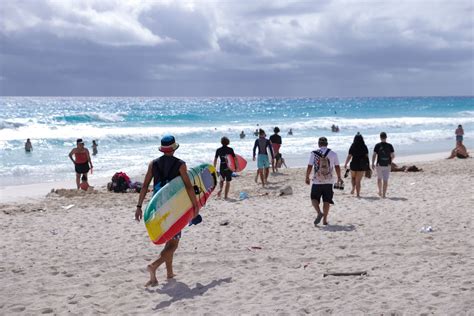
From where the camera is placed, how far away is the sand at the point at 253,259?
547 centimetres

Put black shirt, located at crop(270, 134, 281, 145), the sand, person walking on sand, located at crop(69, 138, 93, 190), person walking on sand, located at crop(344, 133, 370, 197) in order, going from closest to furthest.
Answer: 1. the sand
2. person walking on sand, located at crop(344, 133, 370, 197)
3. person walking on sand, located at crop(69, 138, 93, 190)
4. black shirt, located at crop(270, 134, 281, 145)

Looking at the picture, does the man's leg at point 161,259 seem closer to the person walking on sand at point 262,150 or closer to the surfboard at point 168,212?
the surfboard at point 168,212

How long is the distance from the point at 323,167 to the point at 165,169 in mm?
3430

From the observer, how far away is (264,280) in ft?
20.3

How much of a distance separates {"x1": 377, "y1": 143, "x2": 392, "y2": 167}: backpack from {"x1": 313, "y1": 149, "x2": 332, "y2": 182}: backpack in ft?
9.66

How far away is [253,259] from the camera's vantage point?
7109mm

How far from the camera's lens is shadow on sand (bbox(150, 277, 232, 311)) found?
18.7 ft

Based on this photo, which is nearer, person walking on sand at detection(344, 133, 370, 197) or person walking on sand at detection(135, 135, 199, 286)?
person walking on sand at detection(135, 135, 199, 286)

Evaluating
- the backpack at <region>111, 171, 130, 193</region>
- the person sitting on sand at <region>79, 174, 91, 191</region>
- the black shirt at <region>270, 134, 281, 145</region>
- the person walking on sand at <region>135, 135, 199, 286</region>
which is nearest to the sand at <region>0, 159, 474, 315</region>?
the person walking on sand at <region>135, 135, 199, 286</region>

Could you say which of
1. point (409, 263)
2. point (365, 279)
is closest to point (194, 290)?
point (365, 279)

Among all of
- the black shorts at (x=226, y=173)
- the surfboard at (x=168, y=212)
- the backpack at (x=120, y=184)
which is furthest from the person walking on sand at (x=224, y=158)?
the surfboard at (x=168, y=212)

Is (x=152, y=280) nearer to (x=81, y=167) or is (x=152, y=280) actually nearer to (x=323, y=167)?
(x=323, y=167)

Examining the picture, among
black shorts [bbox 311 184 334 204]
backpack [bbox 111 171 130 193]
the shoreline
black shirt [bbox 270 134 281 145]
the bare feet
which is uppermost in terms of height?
black shirt [bbox 270 134 281 145]

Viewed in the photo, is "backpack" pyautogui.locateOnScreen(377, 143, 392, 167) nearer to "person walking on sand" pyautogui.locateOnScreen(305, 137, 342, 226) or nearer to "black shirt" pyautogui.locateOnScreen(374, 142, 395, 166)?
"black shirt" pyautogui.locateOnScreen(374, 142, 395, 166)
